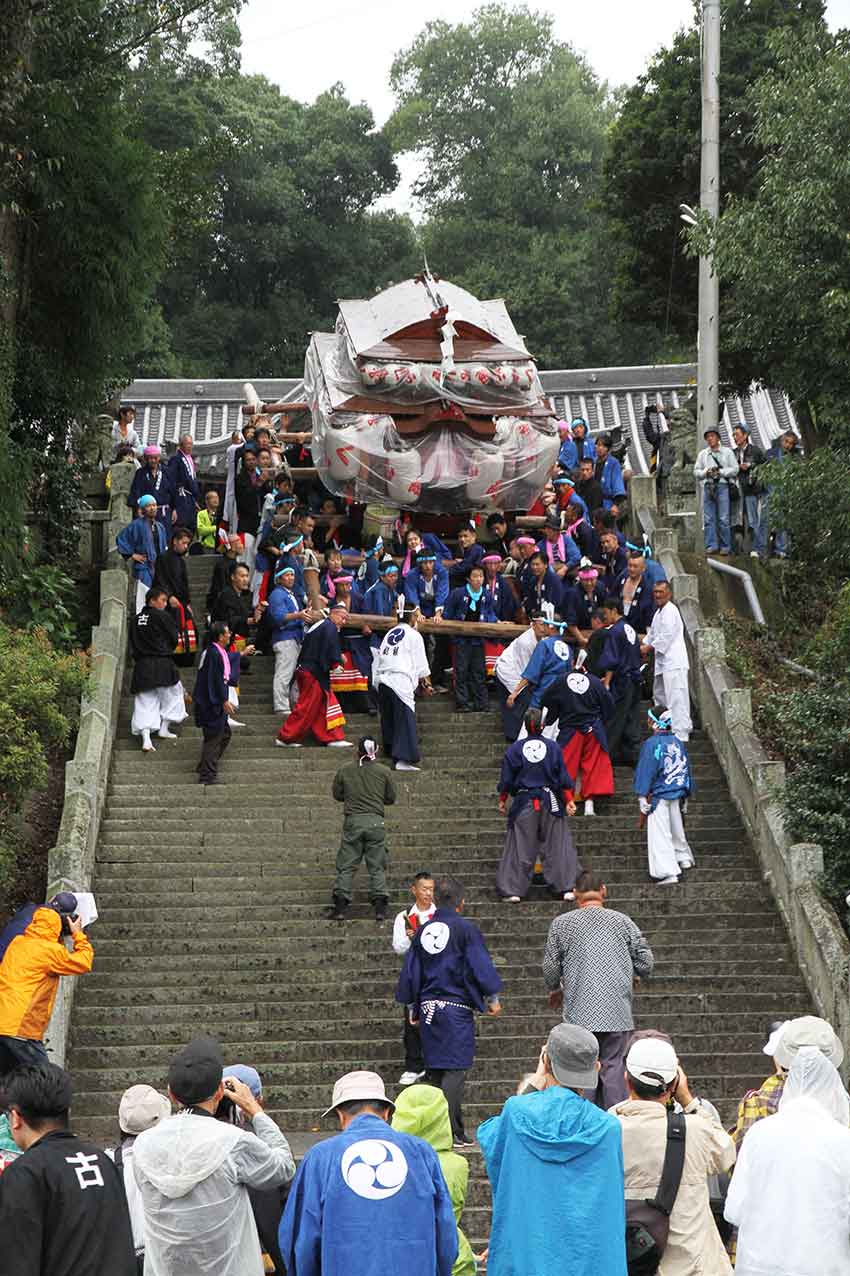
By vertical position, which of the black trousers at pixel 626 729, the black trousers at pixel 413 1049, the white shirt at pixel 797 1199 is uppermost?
the black trousers at pixel 626 729

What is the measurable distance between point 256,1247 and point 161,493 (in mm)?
15539

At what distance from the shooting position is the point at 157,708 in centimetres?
1725

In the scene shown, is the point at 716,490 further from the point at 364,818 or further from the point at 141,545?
the point at 364,818

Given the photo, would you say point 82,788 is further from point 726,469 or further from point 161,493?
point 726,469

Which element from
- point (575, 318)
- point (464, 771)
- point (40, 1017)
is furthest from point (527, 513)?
point (575, 318)

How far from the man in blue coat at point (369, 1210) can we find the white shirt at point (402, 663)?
10944mm

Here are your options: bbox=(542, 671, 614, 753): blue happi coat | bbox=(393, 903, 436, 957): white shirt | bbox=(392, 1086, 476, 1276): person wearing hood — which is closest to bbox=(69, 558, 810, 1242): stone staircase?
bbox=(542, 671, 614, 753): blue happi coat

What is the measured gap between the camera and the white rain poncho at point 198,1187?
607cm

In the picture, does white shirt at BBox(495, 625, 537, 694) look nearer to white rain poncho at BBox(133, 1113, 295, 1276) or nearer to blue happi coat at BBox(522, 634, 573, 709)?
blue happi coat at BBox(522, 634, 573, 709)

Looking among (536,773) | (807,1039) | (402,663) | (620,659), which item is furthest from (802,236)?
(807,1039)

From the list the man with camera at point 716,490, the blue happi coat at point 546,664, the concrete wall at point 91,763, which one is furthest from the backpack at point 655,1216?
the man with camera at point 716,490

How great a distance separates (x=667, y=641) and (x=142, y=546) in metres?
5.66

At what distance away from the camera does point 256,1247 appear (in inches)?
246

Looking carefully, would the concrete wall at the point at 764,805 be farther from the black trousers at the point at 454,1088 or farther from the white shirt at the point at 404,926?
the white shirt at the point at 404,926
